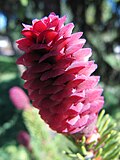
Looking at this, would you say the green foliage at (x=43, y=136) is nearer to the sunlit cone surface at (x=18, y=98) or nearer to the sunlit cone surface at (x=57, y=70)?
the sunlit cone surface at (x=18, y=98)

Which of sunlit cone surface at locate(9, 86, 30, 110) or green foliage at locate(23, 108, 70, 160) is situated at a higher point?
sunlit cone surface at locate(9, 86, 30, 110)

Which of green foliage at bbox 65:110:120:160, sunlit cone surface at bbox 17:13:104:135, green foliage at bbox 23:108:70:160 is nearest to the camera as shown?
sunlit cone surface at bbox 17:13:104:135

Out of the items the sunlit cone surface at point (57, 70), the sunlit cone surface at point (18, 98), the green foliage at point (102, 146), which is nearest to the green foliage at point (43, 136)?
the sunlit cone surface at point (18, 98)

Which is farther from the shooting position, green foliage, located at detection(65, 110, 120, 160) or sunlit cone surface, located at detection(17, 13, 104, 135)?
green foliage, located at detection(65, 110, 120, 160)

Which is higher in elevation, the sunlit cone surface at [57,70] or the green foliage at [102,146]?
the sunlit cone surface at [57,70]

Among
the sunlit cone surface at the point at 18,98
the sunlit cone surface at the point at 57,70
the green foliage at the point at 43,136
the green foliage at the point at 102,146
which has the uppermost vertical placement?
the sunlit cone surface at the point at 57,70

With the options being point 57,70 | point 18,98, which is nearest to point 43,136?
point 18,98

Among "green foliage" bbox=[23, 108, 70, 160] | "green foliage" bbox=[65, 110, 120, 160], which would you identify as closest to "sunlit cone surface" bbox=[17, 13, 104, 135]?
"green foliage" bbox=[65, 110, 120, 160]

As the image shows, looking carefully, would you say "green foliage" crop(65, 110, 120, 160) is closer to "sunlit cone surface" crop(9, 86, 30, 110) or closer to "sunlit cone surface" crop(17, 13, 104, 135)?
"sunlit cone surface" crop(17, 13, 104, 135)

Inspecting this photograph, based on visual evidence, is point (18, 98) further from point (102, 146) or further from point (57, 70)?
point (57, 70)

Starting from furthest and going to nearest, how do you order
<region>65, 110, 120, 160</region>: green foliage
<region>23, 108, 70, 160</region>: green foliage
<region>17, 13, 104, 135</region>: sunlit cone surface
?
1. <region>23, 108, 70, 160</region>: green foliage
2. <region>65, 110, 120, 160</region>: green foliage
3. <region>17, 13, 104, 135</region>: sunlit cone surface
